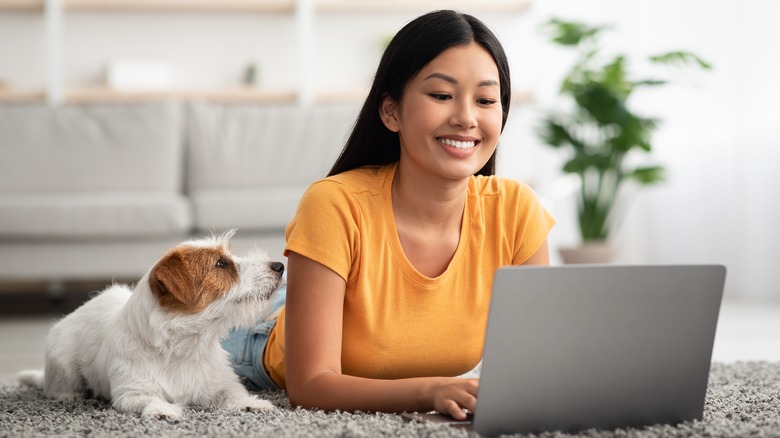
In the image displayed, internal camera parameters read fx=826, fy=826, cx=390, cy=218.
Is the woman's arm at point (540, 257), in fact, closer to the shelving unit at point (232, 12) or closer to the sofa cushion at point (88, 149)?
the sofa cushion at point (88, 149)

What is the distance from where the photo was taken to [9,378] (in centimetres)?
220

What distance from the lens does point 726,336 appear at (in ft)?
9.73

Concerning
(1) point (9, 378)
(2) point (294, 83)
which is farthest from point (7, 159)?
(1) point (9, 378)

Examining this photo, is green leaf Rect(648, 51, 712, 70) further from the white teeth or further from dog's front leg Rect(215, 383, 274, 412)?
dog's front leg Rect(215, 383, 274, 412)

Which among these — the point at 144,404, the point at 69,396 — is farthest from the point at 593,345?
the point at 69,396

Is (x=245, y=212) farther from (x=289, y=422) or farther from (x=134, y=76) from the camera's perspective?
(x=289, y=422)

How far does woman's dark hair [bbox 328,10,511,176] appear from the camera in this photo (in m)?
1.53

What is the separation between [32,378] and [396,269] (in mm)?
995

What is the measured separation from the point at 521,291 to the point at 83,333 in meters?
1.08

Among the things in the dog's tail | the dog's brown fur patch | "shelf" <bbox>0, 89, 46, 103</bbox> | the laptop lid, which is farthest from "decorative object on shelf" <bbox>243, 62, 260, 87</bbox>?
the laptop lid

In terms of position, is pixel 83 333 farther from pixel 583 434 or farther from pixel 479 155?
pixel 583 434

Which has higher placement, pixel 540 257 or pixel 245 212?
pixel 540 257

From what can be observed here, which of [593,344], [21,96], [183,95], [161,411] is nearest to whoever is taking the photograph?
[593,344]

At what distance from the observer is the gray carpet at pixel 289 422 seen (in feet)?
4.13
